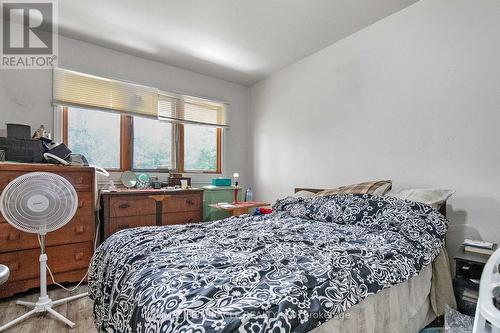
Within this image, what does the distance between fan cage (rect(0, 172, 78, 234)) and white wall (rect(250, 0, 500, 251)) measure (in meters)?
2.51

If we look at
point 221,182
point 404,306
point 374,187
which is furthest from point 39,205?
point 374,187

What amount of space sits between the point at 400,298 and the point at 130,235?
156cm

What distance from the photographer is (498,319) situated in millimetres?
501

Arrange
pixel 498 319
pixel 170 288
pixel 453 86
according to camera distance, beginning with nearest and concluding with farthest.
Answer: pixel 498 319 → pixel 170 288 → pixel 453 86

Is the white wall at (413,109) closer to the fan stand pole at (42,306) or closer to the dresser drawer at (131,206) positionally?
the dresser drawer at (131,206)

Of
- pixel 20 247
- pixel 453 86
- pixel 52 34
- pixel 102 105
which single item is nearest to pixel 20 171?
pixel 20 247

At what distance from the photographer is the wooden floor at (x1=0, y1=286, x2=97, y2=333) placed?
1.73 m

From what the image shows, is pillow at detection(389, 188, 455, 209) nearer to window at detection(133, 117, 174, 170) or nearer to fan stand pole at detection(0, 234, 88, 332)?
fan stand pole at detection(0, 234, 88, 332)

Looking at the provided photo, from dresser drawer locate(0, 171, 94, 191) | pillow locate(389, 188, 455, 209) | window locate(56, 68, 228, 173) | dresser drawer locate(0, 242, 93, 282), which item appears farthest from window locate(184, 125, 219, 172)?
pillow locate(389, 188, 455, 209)

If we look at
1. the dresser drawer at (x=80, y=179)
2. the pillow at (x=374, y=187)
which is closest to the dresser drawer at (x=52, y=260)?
the dresser drawer at (x=80, y=179)

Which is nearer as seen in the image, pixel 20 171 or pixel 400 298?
pixel 400 298

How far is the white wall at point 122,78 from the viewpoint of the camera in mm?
2570

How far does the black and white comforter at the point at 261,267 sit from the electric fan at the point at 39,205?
54 centimetres

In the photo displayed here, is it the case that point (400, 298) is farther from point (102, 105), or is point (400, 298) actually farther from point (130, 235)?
point (102, 105)
